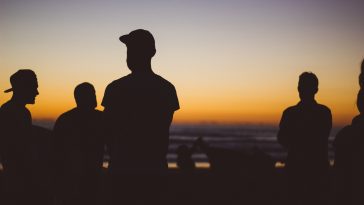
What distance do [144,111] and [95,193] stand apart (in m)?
1.06

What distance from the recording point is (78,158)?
13.0 feet

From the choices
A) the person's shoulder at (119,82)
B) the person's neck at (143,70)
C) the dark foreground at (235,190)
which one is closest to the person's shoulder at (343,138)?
the person's neck at (143,70)

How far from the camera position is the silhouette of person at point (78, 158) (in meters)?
3.96

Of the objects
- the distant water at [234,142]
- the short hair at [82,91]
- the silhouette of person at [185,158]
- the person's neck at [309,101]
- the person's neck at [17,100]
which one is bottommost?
the distant water at [234,142]

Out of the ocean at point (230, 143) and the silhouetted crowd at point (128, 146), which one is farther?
the ocean at point (230, 143)

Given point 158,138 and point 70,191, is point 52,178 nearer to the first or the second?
point 70,191

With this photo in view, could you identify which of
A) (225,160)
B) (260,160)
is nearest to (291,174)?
(260,160)

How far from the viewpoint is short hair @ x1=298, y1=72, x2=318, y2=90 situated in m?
4.87

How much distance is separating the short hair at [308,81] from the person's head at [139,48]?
2.09 m

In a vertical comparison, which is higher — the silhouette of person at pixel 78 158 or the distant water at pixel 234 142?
the silhouette of person at pixel 78 158

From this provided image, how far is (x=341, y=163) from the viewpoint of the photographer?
3168 millimetres

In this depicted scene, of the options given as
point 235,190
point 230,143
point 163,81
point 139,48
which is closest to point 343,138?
point 163,81

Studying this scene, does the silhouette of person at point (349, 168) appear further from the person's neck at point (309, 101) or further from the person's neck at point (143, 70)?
the person's neck at point (309, 101)

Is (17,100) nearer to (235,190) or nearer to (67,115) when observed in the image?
(67,115)
